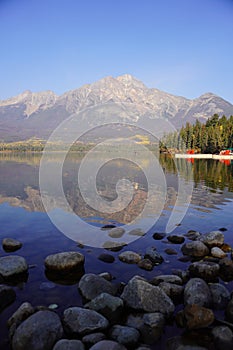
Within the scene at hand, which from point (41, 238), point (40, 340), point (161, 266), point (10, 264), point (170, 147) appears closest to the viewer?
point (40, 340)

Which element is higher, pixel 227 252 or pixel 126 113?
pixel 126 113

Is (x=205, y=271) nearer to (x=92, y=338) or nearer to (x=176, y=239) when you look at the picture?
(x=176, y=239)

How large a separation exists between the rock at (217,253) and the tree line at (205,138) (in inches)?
3023

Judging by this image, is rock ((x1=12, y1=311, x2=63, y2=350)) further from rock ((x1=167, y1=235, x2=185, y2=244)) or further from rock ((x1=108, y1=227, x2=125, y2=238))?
rock ((x1=167, y1=235, x2=185, y2=244))

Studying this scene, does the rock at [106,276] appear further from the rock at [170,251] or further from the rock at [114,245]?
the rock at [170,251]

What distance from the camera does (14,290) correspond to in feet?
25.7

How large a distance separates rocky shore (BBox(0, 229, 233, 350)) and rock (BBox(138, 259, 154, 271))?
1.06 ft

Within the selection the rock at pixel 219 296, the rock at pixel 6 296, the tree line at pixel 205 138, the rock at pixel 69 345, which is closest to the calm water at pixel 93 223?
the rock at pixel 6 296

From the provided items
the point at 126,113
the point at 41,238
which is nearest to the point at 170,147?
the point at 126,113

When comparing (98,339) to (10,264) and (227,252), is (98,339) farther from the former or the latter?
(227,252)

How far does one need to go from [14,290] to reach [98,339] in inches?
142

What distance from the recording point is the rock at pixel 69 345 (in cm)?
512

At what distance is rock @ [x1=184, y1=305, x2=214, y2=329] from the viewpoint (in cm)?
612

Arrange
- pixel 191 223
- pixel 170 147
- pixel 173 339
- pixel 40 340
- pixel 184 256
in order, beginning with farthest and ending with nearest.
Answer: pixel 170 147
pixel 191 223
pixel 184 256
pixel 173 339
pixel 40 340
